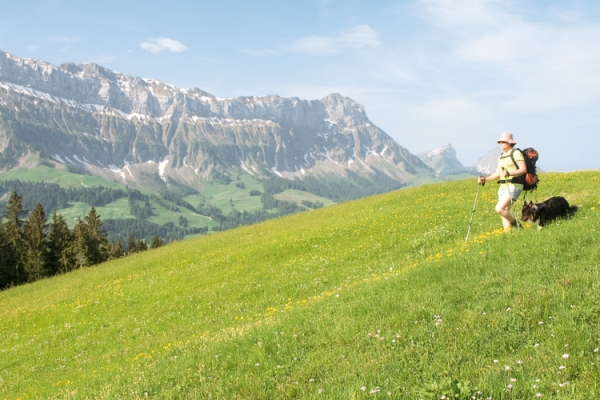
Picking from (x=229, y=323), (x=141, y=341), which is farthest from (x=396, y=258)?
(x=141, y=341)

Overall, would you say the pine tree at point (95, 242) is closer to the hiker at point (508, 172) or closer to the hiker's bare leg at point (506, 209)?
the hiker's bare leg at point (506, 209)

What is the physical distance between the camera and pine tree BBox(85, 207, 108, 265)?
56925 mm

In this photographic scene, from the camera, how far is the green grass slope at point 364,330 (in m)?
6.17

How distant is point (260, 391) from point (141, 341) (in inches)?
434

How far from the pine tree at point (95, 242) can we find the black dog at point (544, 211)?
55277 mm

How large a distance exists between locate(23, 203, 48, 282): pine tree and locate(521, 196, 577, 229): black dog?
55832 millimetres

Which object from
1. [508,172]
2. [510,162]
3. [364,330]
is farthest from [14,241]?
[510,162]

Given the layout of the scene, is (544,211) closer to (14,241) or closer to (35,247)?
(35,247)

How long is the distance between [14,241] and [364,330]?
5859 cm

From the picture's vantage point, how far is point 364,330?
8500mm

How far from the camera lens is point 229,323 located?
15219 millimetres

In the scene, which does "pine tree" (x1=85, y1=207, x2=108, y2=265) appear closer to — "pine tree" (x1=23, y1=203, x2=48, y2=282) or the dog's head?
"pine tree" (x1=23, y1=203, x2=48, y2=282)

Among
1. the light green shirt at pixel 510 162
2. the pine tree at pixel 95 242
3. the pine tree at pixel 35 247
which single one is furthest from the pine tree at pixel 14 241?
the light green shirt at pixel 510 162

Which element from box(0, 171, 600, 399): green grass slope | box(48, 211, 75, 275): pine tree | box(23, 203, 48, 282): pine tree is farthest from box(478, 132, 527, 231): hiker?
box(48, 211, 75, 275): pine tree
